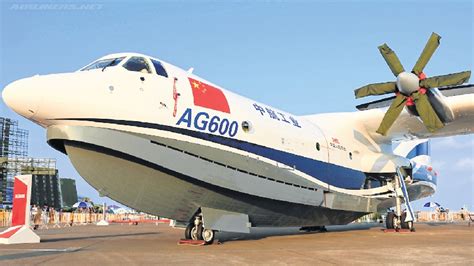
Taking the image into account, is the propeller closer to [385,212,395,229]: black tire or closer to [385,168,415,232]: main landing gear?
[385,168,415,232]: main landing gear

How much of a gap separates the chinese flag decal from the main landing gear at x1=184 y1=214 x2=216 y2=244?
3.11m

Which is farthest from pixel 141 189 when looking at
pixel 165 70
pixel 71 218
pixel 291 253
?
pixel 71 218

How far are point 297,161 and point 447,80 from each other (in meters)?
5.90

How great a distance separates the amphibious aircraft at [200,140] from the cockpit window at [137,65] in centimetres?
3

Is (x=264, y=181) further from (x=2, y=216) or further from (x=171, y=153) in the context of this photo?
(x=2, y=216)

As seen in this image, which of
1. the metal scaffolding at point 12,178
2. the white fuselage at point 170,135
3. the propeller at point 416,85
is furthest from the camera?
the metal scaffolding at point 12,178

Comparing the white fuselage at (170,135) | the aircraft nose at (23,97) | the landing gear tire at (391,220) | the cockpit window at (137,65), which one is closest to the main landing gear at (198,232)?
the white fuselage at (170,135)

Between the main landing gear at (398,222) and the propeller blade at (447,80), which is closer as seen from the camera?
the propeller blade at (447,80)

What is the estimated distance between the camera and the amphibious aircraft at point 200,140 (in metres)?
10.1

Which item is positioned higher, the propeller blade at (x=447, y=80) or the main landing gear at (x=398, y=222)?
the propeller blade at (x=447, y=80)

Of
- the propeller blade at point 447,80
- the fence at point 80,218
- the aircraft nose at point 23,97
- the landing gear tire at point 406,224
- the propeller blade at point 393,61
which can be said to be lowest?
the fence at point 80,218

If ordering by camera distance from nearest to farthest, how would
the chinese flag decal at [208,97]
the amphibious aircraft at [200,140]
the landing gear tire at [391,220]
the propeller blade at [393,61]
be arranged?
the amphibious aircraft at [200,140], the chinese flag decal at [208,97], the propeller blade at [393,61], the landing gear tire at [391,220]

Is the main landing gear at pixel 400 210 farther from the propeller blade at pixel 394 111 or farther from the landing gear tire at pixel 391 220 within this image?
the propeller blade at pixel 394 111

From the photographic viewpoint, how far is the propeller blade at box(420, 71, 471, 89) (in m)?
14.9
